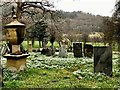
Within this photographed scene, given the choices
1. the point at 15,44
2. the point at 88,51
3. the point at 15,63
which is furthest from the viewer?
the point at 88,51

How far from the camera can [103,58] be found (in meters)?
12.8

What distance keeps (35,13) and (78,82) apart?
1695 centimetres

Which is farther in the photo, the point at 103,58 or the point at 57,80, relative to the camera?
the point at 103,58

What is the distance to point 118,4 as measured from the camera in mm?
22344

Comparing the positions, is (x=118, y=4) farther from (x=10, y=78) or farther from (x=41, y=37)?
(x=41, y=37)

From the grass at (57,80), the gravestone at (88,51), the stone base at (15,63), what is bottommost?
the gravestone at (88,51)

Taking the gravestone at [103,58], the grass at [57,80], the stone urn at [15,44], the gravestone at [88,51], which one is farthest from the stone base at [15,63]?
the gravestone at [88,51]

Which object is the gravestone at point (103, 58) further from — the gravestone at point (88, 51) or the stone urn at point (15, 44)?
the gravestone at point (88, 51)

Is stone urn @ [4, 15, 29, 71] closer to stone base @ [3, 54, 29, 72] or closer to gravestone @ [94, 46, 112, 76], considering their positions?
stone base @ [3, 54, 29, 72]

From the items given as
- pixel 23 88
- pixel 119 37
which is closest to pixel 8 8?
pixel 119 37

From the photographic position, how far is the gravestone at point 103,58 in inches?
500

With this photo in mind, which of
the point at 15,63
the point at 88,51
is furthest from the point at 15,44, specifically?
the point at 88,51

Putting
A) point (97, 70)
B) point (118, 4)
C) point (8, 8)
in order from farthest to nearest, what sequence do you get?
point (8, 8), point (118, 4), point (97, 70)

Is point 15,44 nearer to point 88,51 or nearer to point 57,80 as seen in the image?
point 57,80
